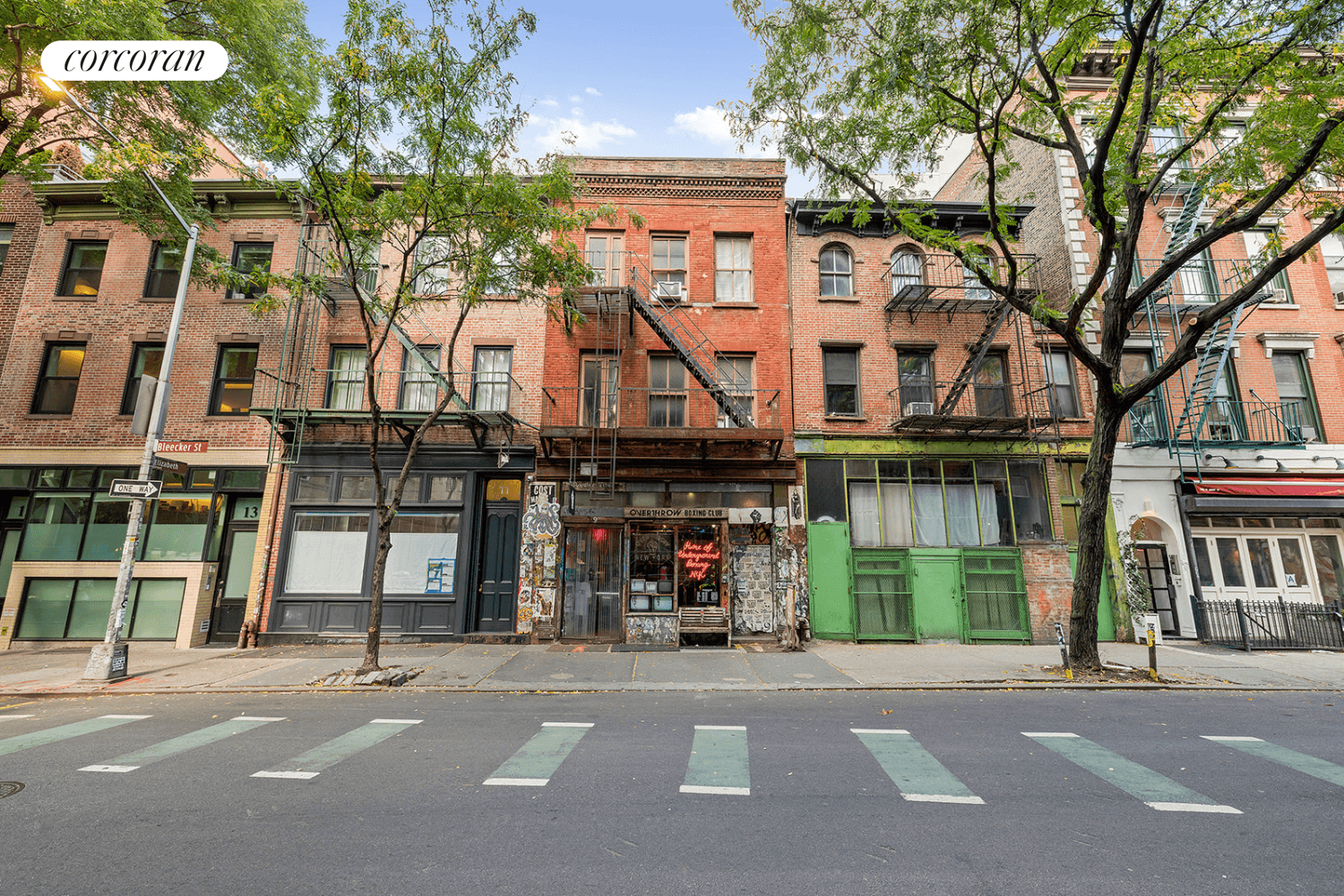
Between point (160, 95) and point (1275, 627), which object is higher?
point (160, 95)

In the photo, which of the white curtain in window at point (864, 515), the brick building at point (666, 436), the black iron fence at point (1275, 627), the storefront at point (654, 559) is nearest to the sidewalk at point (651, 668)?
the black iron fence at point (1275, 627)

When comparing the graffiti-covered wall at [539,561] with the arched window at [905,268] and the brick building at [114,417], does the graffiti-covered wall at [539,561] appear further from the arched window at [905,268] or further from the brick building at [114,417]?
the arched window at [905,268]

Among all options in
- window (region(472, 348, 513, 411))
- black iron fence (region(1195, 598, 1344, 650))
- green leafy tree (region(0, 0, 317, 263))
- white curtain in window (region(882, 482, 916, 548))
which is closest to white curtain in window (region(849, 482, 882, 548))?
white curtain in window (region(882, 482, 916, 548))

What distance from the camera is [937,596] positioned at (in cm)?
1442

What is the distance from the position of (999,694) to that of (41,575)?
2087cm

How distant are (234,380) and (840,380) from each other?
630 inches

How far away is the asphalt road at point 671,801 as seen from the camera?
3.73 m

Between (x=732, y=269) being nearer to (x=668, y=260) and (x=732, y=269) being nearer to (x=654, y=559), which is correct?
(x=668, y=260)

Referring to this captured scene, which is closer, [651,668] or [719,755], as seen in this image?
[719,755]

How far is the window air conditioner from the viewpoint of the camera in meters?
15.6

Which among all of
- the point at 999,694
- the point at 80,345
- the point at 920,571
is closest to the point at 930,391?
the point at 920,571

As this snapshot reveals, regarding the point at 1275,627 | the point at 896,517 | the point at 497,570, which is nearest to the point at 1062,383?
the point at 896,517

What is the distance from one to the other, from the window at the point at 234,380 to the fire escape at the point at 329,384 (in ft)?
1.49

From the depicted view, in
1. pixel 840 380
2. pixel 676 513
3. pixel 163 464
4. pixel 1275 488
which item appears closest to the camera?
pixel 163 464
